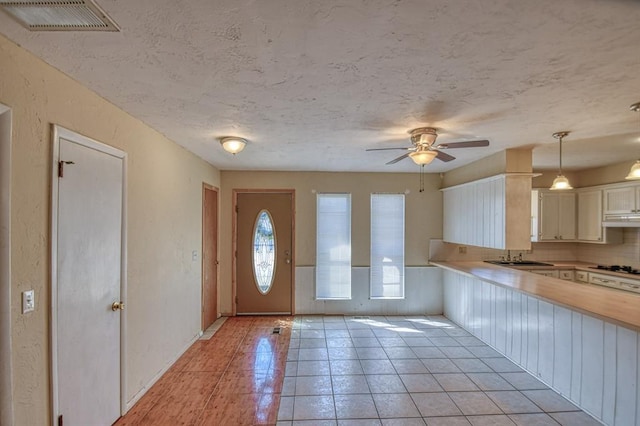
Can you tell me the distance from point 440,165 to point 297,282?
2914 millimetres

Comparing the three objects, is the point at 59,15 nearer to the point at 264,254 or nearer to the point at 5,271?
the point at 5,271

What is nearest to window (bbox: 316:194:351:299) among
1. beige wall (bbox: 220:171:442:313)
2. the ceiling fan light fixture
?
beige wall (bbox: 220:171:442:313)

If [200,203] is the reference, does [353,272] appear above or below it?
below

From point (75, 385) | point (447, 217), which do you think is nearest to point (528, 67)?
point (75, 385)

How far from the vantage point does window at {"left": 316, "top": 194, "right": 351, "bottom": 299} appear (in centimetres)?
523

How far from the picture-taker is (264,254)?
5.18m

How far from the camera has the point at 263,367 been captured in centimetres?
334

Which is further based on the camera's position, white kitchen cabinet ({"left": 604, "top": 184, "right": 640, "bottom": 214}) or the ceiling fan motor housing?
white kitchen cabinet ({"left": 604, "top": 184, "right": 640, "bottom": 214})

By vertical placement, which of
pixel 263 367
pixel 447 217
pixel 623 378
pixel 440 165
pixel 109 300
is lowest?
pixel 263 367

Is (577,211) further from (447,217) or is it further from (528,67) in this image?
(528,67)

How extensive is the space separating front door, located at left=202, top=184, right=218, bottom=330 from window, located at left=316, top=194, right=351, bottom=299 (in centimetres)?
164

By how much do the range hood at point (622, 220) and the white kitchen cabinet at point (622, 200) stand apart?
56mm

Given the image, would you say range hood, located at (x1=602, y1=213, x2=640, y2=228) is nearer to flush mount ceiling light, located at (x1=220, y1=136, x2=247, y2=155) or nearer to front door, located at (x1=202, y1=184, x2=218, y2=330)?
flush mount ceiling light, located at (x1=220, y1=136, x2=247, y2=155)

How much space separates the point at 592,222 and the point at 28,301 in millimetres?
6629
